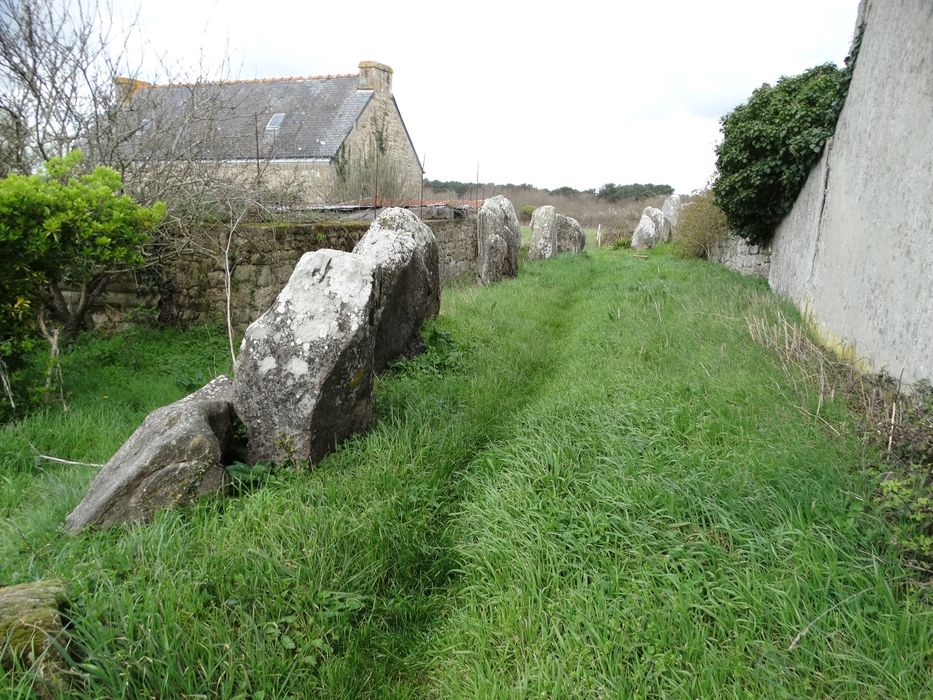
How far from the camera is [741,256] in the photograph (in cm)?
1323

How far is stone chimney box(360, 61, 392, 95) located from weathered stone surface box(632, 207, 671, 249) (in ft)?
39.5

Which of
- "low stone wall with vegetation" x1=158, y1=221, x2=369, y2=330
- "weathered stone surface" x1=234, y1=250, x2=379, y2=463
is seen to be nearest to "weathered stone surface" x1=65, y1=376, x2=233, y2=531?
"weathered stone surface" x1=234, y1=250, x2=379, y2=463

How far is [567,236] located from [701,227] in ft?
14.2

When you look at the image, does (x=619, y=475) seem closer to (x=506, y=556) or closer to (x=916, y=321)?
(x=506, y=556)

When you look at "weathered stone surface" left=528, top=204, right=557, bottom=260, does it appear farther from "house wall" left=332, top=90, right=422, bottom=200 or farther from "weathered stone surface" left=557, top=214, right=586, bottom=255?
"house wall" left=332, top=90, right=422, bottom=200

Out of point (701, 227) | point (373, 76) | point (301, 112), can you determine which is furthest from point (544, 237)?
point (301, 112)

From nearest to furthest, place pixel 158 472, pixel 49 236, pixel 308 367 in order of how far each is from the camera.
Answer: pixel 158 472
pixel 308 367
pixel 49 236

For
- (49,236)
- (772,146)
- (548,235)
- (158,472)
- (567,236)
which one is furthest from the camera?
(567,236)

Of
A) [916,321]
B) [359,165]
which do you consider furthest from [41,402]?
[359,165]

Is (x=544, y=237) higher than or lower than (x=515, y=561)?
higher

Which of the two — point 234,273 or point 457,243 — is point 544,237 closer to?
point 457,243

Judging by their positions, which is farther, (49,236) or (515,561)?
(49,236)

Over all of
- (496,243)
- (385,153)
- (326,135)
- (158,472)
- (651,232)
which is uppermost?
(326,135)

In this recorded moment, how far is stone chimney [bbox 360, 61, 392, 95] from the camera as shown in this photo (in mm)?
23656
